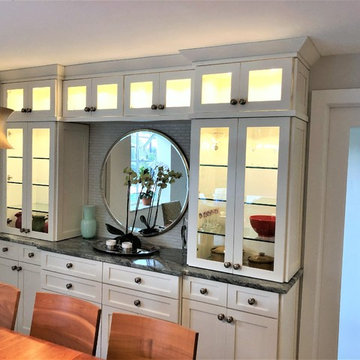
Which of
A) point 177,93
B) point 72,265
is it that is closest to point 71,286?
point 72,265

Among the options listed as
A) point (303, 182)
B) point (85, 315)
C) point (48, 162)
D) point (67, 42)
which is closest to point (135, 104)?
point (67, 42)

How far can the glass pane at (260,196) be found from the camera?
2447 millimetres

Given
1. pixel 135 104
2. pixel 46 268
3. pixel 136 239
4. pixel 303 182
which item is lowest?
pixel 46 268

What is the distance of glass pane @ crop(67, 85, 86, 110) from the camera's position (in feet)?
10.6

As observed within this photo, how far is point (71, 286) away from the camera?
3.04m

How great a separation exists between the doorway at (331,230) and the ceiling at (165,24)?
17.9 inches

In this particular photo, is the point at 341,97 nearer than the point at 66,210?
Yes

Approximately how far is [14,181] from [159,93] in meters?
1.66

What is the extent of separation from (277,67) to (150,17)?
0.83 metres

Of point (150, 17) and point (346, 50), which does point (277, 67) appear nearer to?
point (346, 50)

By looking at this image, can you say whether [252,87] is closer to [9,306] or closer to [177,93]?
[177,93]

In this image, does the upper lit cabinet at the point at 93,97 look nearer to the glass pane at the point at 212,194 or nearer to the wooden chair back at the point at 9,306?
the glass pane at the point at 212,194

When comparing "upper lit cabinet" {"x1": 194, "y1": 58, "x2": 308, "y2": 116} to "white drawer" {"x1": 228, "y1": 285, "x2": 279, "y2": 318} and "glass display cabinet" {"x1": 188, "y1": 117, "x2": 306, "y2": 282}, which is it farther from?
"white drawer" {"x1": 228, "y1": 285, "x2": 279, "y2": 318}

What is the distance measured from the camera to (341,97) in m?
2.57
